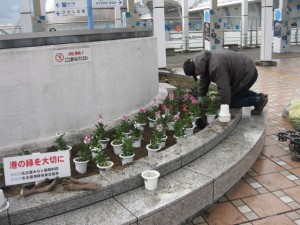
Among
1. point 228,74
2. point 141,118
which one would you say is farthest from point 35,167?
point 228,74

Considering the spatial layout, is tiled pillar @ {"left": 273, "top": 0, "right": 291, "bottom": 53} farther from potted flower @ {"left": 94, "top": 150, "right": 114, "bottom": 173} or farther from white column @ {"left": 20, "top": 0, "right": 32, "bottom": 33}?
potted flower @ {"left": 94, "top": 150, "right": 114, "bottom": 173}

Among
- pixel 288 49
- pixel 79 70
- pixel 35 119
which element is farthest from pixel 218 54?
pixel 288 49

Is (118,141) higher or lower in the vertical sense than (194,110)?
lower

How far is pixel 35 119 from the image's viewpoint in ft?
14.0

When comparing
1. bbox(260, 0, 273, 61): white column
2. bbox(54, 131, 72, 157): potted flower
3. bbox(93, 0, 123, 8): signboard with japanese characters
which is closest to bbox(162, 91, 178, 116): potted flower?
bbox(54, 131, 72, 157): potted flower

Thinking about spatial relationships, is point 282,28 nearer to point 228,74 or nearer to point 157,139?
point 228,74

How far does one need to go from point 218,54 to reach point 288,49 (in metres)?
15.6

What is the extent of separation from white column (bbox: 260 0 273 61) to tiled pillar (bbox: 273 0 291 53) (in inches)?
211

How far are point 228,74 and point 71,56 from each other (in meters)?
2.23

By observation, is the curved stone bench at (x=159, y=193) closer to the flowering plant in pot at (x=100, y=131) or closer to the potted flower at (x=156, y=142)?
the potted flower at (x=156, y=142)

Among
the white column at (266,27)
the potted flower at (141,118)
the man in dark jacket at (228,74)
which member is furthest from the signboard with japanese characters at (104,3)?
the white column at (266,27)

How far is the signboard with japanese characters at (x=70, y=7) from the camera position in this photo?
309 inches

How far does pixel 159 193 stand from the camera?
3279 mm

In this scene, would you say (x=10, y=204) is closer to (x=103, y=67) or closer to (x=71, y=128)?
(x=71, y=128)
